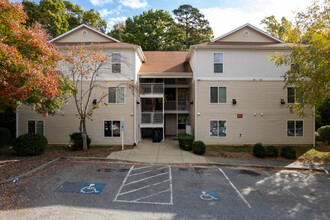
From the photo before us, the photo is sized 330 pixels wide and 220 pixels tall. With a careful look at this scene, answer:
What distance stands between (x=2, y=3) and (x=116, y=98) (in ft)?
27.7

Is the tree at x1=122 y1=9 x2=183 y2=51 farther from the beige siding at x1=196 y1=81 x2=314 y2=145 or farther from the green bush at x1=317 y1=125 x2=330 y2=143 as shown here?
the green bush at x1=317 y1=125 x2=330 y2=143

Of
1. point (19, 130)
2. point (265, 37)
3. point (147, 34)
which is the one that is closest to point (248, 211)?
point (265, 37)

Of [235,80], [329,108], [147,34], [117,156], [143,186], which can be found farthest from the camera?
[147,34]

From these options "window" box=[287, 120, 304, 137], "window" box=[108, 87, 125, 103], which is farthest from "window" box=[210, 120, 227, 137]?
"window" box=[108, 87, 125, 103]

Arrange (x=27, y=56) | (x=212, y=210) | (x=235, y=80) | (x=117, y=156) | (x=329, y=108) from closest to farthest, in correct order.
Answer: (x=212, y=210) → (x=27, y=56) → (x=117, y=156) → (x=235, y=80) → (x=329, y=108)

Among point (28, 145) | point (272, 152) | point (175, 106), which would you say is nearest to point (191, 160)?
point (272, 152)

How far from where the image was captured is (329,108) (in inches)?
714

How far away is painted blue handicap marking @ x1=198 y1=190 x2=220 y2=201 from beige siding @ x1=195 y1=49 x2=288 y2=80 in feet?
32.0

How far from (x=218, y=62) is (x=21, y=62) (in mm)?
12624

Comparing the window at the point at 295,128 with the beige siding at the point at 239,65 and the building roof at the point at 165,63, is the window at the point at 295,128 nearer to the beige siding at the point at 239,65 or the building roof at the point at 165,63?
the beige siding at the point at 239,65

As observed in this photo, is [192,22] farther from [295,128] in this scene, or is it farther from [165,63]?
[295,128]

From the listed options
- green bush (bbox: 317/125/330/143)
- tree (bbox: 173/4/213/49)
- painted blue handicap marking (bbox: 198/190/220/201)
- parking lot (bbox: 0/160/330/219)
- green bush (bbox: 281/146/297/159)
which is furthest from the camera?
tree (bbox: 173/4/213/49)

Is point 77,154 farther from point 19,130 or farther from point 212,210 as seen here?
point 212,210

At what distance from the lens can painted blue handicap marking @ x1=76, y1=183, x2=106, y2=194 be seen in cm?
672
